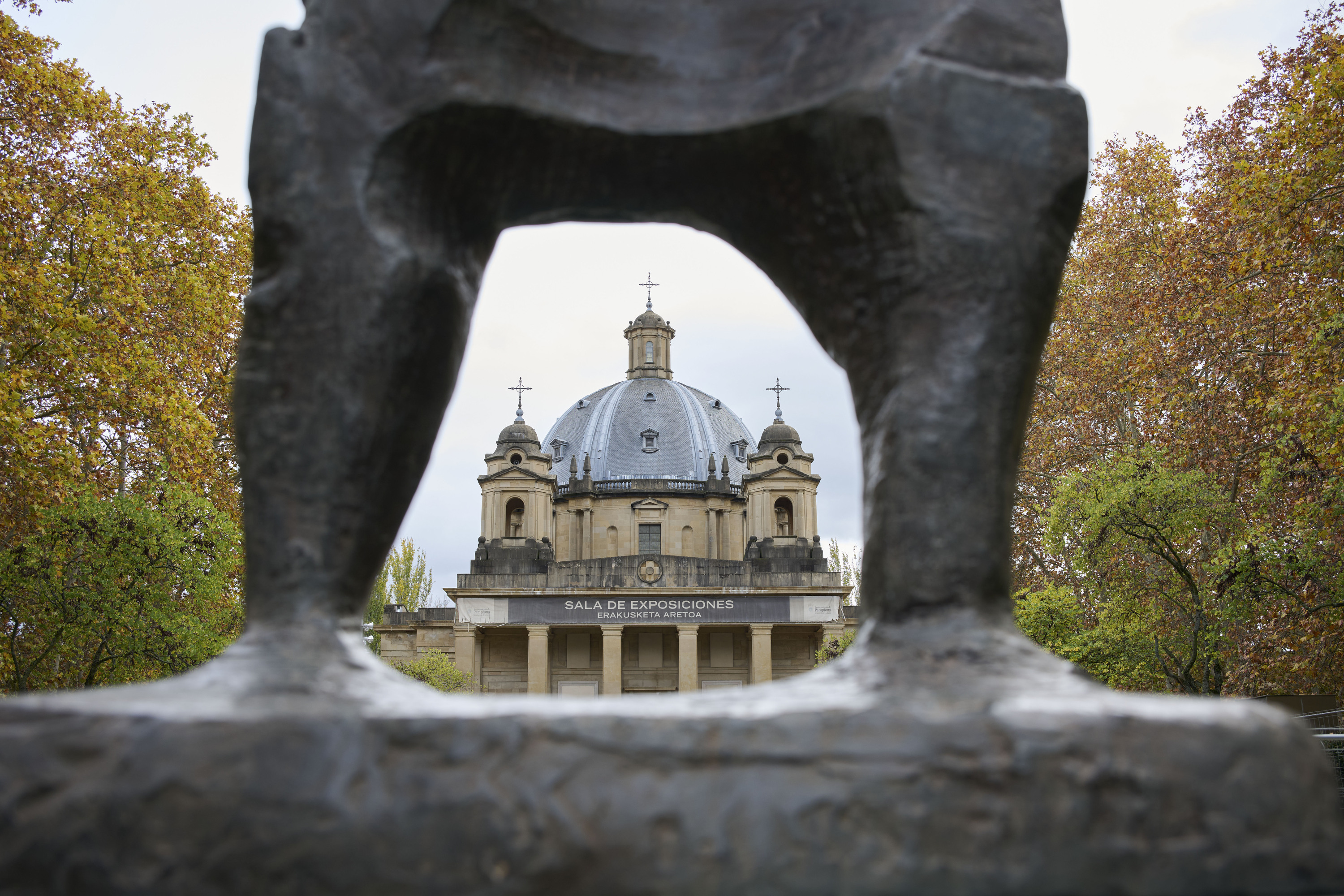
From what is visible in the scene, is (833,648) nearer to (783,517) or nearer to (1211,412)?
(783,517)

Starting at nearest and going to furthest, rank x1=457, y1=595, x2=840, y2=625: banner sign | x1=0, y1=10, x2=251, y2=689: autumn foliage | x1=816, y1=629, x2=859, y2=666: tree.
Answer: x1=0, y1=10, x2=251, y2=689: autumn foliage
x1=816, y1=629, x2=859, y2=666: tree
x1=457, y1=595, x2=840, y2=625: banner sign

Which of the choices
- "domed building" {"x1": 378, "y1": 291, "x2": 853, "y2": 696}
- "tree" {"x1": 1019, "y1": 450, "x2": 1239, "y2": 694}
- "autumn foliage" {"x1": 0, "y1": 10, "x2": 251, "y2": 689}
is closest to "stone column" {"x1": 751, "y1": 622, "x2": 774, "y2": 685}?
"domed building" {"x1": 378, "y1": 291, "x2": 853, "y2": 696}

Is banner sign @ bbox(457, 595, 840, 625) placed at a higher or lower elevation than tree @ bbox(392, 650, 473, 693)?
higher

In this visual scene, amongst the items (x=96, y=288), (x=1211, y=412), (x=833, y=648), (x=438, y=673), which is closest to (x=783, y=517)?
(x=833, y=648)

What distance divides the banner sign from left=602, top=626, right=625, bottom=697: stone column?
0.30 metres

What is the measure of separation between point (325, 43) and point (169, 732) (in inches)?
47.4

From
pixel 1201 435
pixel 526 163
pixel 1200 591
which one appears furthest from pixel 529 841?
pixel 1200 591

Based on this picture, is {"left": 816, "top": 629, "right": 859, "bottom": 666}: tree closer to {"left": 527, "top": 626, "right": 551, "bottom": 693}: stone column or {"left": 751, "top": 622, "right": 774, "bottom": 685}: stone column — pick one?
{"left": 751, "top": 622, "right": 774, "bottom": 685}: stone column

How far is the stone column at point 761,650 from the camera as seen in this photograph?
38.9m

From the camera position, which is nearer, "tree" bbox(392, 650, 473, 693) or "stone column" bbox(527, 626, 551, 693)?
"tree" bbox(392, 650, 473, 693)

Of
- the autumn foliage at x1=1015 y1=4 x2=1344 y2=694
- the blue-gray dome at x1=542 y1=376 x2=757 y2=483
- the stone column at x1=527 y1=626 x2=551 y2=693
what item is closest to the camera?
the autumn foliage at x1=1015 y1=4 x2=1344 y2=694

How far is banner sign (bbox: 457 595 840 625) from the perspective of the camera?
3919cm

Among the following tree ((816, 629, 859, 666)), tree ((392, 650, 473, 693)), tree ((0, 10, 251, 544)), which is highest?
tree ((0, 10, 251, 544))

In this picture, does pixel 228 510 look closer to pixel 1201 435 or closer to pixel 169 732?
pixel 1201 435
